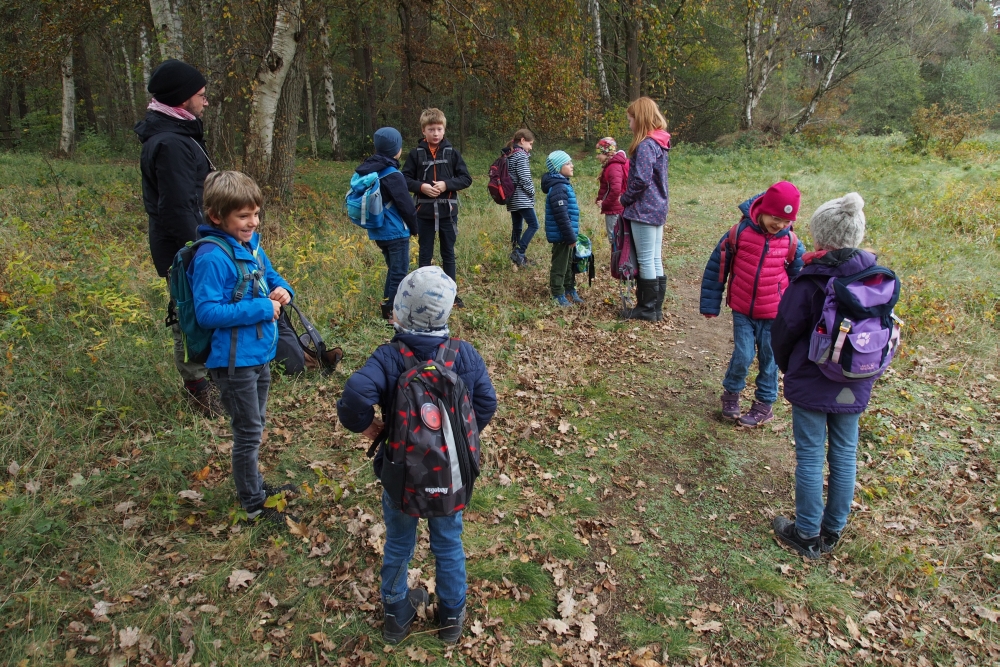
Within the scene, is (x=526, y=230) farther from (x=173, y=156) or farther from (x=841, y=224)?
(x=841, y=224)

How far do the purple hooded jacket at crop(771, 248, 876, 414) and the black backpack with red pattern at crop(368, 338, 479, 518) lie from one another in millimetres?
2051

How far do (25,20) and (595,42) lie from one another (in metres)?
18.0

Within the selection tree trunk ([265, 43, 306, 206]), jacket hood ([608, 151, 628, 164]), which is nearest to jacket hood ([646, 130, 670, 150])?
jacket hood ([608, 151, 628, 164])

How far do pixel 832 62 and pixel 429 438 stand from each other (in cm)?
3011

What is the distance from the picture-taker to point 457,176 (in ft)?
22.5

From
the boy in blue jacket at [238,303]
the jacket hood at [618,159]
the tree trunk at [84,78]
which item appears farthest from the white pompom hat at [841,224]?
the tree trunk at [84,78]

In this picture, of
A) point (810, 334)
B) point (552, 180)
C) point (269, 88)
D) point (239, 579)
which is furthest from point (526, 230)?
point (239, 579)

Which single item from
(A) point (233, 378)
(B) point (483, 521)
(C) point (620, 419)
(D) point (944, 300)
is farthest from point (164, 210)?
(D) point (944, 300)

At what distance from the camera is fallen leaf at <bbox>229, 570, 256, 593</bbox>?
10.9 feet

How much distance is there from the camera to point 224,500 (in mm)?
3938

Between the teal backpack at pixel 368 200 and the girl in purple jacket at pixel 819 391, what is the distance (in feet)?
12.7

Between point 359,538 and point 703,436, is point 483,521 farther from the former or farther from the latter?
point 703,436

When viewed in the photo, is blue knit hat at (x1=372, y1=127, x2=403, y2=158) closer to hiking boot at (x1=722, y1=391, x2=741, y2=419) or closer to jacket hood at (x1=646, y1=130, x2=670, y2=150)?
jacket hood at (x1=646, y1=130, x2=670, y2=150)

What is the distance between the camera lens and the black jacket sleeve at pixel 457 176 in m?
6.75
